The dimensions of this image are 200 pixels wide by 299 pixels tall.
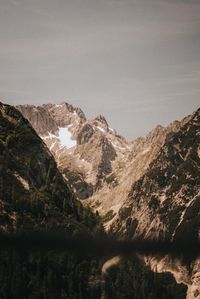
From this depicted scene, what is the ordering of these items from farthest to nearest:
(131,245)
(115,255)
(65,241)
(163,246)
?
(65,241)
(131,245)
(163,246)
(115,255)

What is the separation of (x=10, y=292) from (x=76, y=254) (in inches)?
1205

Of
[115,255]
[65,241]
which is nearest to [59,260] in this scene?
[65,241]

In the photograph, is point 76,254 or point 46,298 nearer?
point 76,254

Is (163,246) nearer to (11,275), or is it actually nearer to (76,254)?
(76,254)

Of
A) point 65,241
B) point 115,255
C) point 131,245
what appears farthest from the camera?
point 65,241

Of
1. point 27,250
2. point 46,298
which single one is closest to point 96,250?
point 27,250

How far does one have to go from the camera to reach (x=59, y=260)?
191 m

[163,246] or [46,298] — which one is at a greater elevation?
[163,246]

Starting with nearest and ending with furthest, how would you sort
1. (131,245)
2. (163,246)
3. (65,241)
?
1. (163,246)
2. (131,245)
3. (65,241)

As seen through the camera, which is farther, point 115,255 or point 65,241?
point 65,241

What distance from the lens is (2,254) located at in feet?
598

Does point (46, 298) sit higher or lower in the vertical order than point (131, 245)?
lower

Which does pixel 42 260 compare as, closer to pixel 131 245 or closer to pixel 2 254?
pixel 2 254

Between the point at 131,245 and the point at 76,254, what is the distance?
698 inches
